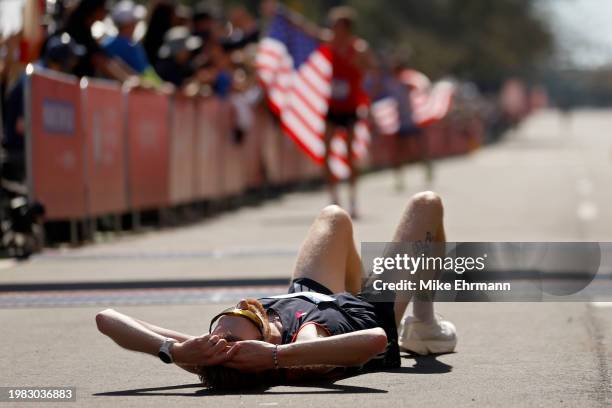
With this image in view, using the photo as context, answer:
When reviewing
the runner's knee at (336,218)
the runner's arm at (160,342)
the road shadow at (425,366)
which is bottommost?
the road shadow at (425,366)

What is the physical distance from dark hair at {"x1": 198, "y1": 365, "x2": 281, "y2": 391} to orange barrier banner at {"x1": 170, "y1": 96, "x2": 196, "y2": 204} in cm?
1106

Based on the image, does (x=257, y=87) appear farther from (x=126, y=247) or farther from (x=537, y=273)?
(x=537, y=273)

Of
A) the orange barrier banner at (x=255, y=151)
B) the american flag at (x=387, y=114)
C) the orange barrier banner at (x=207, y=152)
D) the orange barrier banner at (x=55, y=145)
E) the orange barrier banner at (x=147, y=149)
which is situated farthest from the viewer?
the american flag at (x=387, y=114)

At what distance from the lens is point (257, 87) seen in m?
22.2

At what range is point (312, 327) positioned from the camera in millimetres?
6027

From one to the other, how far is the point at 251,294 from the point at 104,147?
17.5 feet

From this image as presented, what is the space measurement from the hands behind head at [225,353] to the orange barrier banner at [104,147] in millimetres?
8534

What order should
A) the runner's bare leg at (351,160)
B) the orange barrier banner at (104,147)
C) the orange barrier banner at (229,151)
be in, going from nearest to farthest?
the orange barrier banner at (104,147), the runner's bare leg at (351,160), the orange barrier banner at (229,151)

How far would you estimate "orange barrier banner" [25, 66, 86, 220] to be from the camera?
12.8m

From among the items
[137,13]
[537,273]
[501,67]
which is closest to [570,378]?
[537,273]

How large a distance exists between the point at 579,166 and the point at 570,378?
1155 inches

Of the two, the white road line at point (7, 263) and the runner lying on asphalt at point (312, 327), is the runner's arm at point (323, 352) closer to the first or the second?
the runner lying on asphalt at point (312, 327)

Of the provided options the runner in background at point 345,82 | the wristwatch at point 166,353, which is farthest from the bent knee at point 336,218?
the runner in background at point 345,82

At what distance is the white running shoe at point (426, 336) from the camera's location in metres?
7.02
